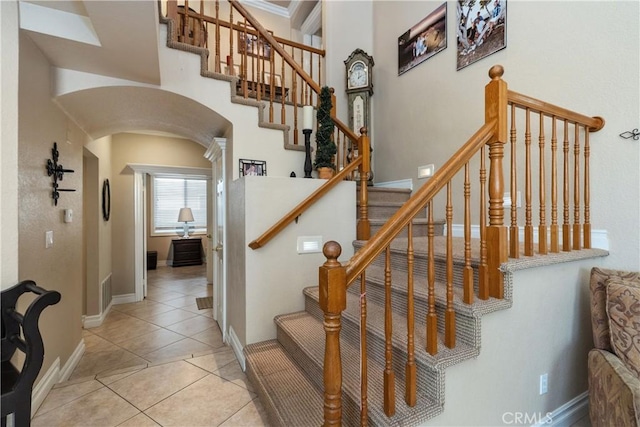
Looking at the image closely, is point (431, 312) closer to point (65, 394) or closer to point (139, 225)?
point (65, 394)

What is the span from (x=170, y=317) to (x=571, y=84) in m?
4.82

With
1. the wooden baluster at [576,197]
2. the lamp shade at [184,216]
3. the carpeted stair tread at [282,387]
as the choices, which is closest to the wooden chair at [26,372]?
the carpeted stair tread at [282,387]

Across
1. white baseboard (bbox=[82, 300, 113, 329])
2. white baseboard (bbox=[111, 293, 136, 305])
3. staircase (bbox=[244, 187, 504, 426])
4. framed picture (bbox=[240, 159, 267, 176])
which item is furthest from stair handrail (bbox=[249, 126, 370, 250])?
white baseboard (bbox=[111, 293, 136, 305])

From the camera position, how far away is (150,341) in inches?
123

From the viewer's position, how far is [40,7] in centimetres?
171

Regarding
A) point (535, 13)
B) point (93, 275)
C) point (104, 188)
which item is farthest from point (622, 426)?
point (104, 188)

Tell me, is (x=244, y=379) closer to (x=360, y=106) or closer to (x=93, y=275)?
(x=93, y=275)

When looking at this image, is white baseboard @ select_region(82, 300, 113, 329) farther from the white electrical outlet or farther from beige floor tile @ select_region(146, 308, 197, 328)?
the white electrical outlet

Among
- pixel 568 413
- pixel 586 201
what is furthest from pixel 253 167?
pixel 568 413

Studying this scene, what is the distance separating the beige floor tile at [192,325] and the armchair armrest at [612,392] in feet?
11.3

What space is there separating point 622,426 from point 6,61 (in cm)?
344

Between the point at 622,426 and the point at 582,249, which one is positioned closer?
the point at 622,426

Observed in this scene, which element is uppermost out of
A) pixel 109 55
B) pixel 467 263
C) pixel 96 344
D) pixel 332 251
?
pixel 109 55

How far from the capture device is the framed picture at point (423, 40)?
292 centimetres
